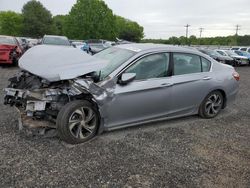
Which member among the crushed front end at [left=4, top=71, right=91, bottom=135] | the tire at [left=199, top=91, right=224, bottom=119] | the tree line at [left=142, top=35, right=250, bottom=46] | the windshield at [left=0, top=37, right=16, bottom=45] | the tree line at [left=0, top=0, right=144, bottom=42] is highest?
the tree line at [left=0, top=0, right=144, bottom=42]

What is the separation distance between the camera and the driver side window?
14.9 feet

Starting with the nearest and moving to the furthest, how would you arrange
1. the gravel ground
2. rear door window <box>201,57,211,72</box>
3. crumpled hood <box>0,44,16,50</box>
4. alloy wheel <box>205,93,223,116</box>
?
the gravel ground, rear door window <box>201,57,211,72</box>, alloy wheel <box>205,93,223,116</box>, crumpled hood <box>0,44,16,50</box>

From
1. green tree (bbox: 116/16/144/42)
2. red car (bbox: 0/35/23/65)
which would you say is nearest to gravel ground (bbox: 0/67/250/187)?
red car (bbox: 0/35/23/65)

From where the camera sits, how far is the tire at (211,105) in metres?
5.56

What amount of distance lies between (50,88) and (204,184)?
253 centimetres

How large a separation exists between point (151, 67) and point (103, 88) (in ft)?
3.39

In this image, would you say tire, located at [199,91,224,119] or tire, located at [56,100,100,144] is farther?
tire, located at [199,91,224,119]

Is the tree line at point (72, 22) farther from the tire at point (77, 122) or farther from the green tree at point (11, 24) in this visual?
the tire at point (77, 122)

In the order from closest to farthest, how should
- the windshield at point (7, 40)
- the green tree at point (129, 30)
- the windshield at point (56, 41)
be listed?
the windshield at point (7, 40)
the windshield at point (56, 41)
the green tree at point (129, 30)

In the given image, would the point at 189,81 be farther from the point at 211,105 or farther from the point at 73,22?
the point at 73,22

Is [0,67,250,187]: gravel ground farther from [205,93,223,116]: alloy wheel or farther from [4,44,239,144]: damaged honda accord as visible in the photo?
[205,93,223,116]: alloy wheel

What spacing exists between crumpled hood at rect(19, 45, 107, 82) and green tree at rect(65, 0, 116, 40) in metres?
54.6

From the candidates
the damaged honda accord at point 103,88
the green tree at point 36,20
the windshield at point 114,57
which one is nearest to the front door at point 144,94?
the damaged honda accord at point 103,88

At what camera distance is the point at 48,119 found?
13.6ft
